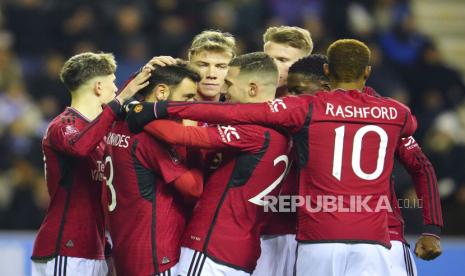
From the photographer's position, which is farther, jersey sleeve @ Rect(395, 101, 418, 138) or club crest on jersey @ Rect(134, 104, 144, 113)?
jersey sleeve @ Rect(395, 101, 418, 138)

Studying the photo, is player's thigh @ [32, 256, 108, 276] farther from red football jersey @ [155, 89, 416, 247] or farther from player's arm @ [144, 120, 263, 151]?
red football jersey @ [155, 89, 416, 247]

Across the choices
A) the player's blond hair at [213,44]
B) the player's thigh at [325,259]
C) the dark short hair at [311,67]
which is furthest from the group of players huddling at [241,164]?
the player's blond hair at [213,44]

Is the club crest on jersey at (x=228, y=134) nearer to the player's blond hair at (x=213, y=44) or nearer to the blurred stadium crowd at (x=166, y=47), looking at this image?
the player's blond hair at (x=213, y=44)

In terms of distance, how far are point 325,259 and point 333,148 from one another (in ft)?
1.80

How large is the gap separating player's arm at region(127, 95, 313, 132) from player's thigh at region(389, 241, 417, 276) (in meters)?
0.87

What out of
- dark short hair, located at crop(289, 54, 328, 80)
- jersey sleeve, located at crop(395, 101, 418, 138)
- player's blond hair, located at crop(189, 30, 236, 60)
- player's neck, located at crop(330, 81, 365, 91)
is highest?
player's blond hair, located at crop(189, 30, 236, 60)

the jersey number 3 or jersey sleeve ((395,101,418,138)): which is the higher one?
jersey sleeve ((395,101,418,138))

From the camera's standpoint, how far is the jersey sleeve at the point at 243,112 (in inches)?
195

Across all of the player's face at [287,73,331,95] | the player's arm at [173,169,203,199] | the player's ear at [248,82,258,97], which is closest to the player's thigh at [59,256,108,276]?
the player's arm at [173,169,203,199]

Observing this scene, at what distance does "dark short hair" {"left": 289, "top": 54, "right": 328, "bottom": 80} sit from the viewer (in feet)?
18.3

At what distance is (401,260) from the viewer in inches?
213

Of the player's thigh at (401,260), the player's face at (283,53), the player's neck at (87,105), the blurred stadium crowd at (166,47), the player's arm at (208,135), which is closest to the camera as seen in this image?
the player's arm at (208,135)

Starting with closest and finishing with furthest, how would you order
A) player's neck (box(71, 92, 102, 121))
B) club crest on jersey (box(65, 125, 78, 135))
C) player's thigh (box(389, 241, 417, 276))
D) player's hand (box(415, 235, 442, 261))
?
player's thigh (box(389, 241, 417, 276))
club crest on jersey (box(65, 125, 78, 135))
player's hand (box(415, 235, 442, 261))
player's neck (box(71, 92, 102, 121))

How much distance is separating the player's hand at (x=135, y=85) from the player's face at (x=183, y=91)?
0.50ft
